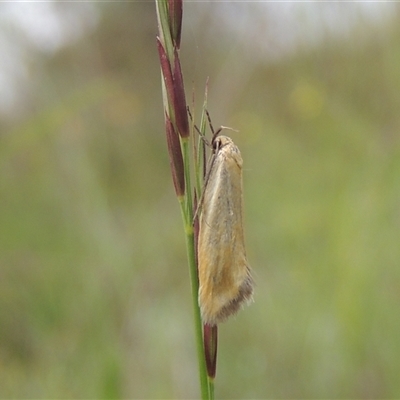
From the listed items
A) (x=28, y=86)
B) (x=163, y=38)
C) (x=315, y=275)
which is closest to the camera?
(x=163, y=38)


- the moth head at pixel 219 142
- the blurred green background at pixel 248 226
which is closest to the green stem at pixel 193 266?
the moth head at pixel 219 142

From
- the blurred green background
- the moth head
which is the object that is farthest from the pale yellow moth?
the blurred green background

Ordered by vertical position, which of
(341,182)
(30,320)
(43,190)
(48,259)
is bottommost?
(30,320)

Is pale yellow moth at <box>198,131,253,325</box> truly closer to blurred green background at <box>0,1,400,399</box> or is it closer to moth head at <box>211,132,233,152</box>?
moth head at <box>211,132,233,152</box>

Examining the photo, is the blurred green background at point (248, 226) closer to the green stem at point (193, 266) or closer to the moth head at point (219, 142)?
the moth head at point (219, 142)

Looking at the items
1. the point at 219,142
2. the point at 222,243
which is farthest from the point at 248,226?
the point at 222,243

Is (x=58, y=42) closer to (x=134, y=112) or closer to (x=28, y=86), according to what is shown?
(x=28, y=86)

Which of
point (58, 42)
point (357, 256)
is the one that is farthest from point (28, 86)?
point (357, 256)
